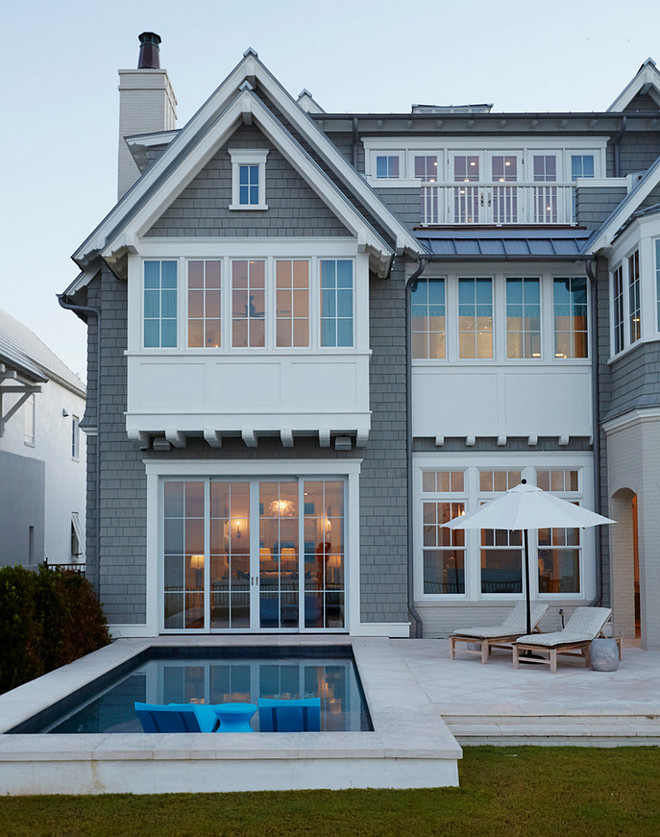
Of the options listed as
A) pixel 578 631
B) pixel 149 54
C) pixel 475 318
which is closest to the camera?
pixel 578 631

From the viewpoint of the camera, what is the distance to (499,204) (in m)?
16.0

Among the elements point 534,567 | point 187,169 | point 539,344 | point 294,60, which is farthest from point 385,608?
point 294,60

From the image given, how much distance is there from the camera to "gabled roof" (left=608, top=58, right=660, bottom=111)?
1683cm

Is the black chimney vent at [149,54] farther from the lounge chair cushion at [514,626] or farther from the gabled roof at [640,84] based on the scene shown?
the lounge chair cushion at [514,626]

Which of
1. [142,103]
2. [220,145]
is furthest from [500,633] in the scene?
[142,103]

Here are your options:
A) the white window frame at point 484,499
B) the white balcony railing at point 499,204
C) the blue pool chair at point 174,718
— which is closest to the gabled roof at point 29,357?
the white balcony railing at point 499,204

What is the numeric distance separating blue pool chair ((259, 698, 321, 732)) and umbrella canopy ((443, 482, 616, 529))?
441 centimetres

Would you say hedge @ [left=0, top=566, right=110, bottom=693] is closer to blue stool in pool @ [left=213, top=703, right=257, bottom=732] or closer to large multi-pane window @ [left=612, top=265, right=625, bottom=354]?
blue stool in pool @ [left=213, top=703, right=257, bottom=732]

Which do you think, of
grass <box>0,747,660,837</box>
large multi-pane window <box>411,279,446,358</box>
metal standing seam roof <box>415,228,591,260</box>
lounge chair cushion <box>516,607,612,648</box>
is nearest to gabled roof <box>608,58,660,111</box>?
metal standing seam roof <box>415,228,591,260</box>

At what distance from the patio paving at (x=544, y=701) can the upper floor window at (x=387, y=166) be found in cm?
860

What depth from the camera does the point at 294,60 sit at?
19750mm

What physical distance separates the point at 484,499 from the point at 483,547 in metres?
0.77

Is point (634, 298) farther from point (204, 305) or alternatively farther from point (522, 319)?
point (204, 305)

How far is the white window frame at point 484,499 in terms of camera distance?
49.4 feet
